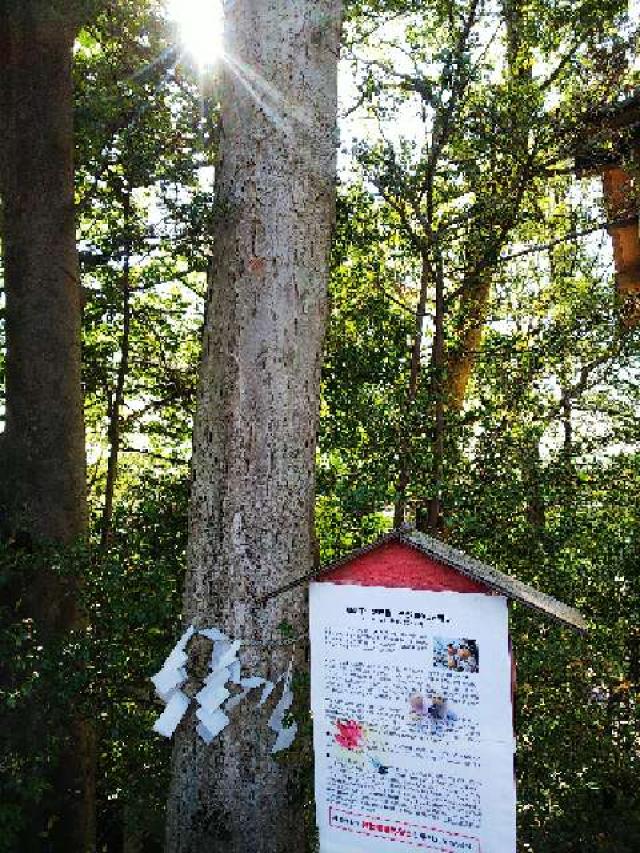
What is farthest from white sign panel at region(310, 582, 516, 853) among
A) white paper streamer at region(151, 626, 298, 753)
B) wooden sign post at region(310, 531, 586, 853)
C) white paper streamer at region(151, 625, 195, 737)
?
white paper streamer at region(151, 625, 195, 737)

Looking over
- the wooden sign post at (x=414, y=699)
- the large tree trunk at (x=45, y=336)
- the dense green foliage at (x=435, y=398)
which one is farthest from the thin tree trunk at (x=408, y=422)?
the large tree trunk at (x=45, y=336)

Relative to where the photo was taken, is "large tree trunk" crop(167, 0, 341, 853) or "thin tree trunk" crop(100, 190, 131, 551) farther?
"thin tree trunk" crop(100, 190, 131, 551)

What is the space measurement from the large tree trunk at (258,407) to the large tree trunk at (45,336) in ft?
5.27

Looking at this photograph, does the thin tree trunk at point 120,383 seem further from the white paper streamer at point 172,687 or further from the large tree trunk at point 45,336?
the white paper streamer at point 172,687

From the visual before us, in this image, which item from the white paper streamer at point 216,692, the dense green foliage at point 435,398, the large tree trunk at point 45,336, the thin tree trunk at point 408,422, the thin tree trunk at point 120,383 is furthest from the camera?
the thin tree trunk at point 120,383

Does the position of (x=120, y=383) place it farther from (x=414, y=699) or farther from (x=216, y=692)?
(x=414, y=699)

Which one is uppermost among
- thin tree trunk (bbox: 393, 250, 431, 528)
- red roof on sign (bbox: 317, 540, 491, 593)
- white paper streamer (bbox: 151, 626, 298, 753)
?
thin tree trunk (bbox: 393, 250, 431, 528)

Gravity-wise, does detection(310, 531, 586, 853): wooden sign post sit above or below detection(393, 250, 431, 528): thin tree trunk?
below

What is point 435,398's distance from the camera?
480 centimetres

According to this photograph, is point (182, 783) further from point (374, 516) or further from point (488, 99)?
point (488, 99)

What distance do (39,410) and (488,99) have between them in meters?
3.48

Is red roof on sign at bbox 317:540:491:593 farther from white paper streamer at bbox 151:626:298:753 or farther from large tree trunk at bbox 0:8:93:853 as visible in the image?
large tree trunk at bbox 0:8:93:853

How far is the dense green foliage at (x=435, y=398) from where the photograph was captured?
13.1ft

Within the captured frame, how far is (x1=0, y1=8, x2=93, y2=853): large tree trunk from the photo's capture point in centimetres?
479
